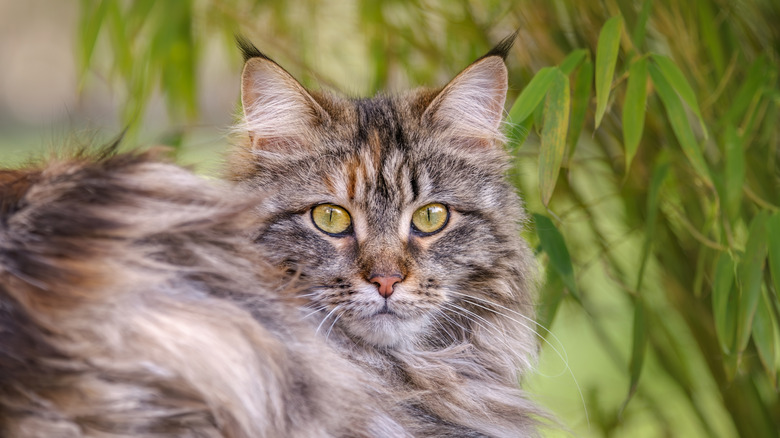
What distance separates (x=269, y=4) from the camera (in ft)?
7.51

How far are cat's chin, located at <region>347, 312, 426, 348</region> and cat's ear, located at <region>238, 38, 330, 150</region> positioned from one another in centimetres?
41

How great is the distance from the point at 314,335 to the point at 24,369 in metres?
0.44

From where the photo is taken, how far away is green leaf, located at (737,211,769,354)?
1.51 metres

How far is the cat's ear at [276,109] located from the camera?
157cm

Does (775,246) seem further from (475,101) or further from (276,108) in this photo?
(276,108)

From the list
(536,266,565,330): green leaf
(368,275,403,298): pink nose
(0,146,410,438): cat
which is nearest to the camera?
(0,146,410,438): cat

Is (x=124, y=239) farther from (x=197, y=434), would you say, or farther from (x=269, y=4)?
(x=269, y=4)

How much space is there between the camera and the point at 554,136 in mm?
1483

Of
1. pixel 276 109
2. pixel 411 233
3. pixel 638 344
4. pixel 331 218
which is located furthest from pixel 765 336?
pixel 276 109

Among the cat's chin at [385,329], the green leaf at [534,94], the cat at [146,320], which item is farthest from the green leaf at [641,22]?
the cat at [146,320]

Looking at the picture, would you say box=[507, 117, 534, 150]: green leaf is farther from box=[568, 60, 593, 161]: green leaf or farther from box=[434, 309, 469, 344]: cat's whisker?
box=[434, 309, 469, 344]: cat's whisker

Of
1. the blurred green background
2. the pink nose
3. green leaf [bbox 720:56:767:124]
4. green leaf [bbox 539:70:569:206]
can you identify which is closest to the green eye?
the pink nose

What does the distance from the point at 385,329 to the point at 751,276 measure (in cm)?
74

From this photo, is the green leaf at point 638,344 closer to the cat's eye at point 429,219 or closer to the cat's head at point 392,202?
the cat's head at point 392,202
